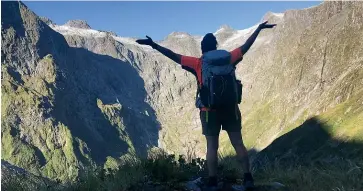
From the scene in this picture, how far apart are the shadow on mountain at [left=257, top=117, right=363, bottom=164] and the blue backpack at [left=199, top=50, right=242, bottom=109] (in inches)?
5116

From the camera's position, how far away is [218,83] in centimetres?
933

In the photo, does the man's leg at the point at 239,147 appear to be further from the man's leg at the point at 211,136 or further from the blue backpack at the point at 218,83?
the blue backpack at the point at 218,83

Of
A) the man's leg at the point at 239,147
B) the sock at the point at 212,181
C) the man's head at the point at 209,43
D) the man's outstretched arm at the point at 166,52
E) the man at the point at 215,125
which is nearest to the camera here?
the sock at the point at 212,181

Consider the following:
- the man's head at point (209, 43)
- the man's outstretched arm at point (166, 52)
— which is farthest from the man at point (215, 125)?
the man's head at point (209, 43)

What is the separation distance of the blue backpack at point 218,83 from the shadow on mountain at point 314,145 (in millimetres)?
129959

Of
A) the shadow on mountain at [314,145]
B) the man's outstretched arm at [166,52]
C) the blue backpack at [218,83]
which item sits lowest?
the blue backpack at [218,83]

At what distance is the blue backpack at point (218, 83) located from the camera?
9.28 meters

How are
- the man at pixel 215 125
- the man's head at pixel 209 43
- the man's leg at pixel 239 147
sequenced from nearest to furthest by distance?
the man at pixel 215 125 < the man's leg at pixel 239 147 < the man's head at pixel 209 43

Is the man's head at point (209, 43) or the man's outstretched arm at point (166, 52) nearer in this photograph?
the man's outstretched arm at point (166, 52)

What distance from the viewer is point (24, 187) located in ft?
27.7

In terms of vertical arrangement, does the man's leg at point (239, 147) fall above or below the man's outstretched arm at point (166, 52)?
below

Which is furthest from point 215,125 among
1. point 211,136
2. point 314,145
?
point 314,145

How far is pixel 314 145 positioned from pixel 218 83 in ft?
565

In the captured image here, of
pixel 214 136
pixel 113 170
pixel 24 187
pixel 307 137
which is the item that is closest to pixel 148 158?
pixel 113 170
